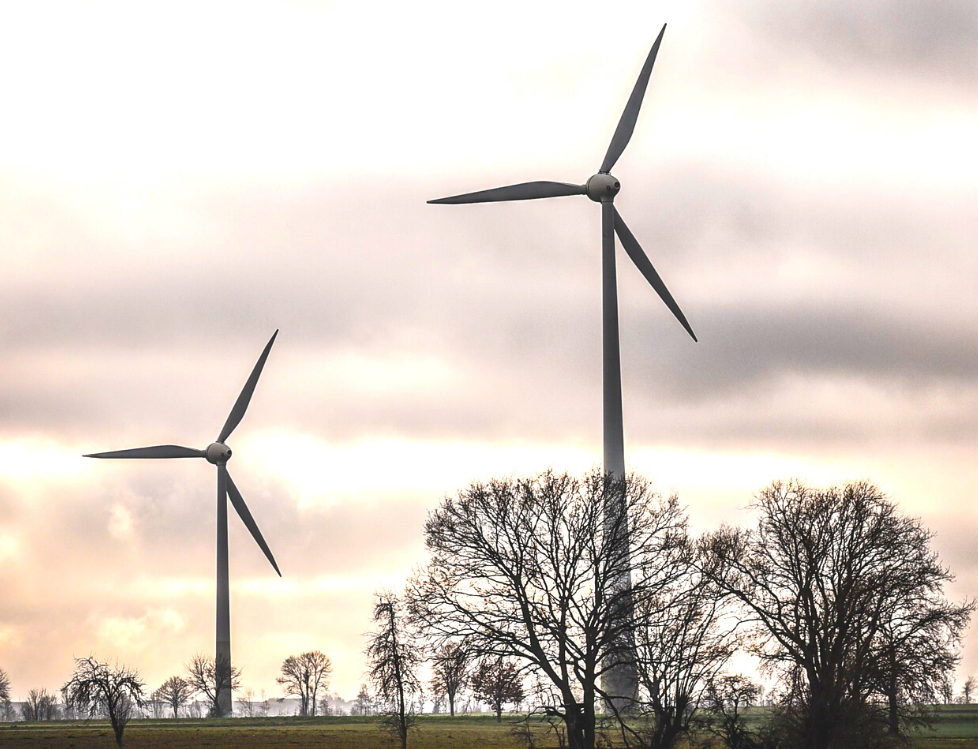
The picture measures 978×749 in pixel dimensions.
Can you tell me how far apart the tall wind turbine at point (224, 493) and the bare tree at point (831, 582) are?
6648cm

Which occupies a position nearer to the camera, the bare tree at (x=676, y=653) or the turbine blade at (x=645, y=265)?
the bare tree at (x=676, y=653)

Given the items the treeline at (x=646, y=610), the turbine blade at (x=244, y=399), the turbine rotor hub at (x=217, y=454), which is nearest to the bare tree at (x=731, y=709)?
the treeline at (x=646, y=610)

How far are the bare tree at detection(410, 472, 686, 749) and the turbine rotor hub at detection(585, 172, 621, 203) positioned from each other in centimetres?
2130

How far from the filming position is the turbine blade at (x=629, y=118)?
8906cm


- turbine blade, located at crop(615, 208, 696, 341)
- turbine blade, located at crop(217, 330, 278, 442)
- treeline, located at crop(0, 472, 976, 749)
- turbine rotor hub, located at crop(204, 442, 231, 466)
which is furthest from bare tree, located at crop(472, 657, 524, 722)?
turbine rotor hub, located at crop(204, 442, 231, 466)

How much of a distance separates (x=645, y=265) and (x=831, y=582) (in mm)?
24706

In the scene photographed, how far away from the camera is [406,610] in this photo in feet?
239

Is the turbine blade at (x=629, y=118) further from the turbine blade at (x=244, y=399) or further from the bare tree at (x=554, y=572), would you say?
the turbine blade at (x=244, y=399)

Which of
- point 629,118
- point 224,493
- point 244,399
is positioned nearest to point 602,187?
point 629,118

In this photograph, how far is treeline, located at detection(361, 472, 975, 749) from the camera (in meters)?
68.9

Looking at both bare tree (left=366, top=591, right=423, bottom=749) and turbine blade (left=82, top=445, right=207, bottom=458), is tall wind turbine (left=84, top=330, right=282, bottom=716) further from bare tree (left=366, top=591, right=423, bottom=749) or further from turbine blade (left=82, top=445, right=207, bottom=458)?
bare tree (left=366, top=591, right=423, bottom=749)

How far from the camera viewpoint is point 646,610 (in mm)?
70750

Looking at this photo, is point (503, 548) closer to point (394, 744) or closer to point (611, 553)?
point (611, 553)

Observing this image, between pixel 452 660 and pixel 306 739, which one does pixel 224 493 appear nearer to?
pixel 306 739
